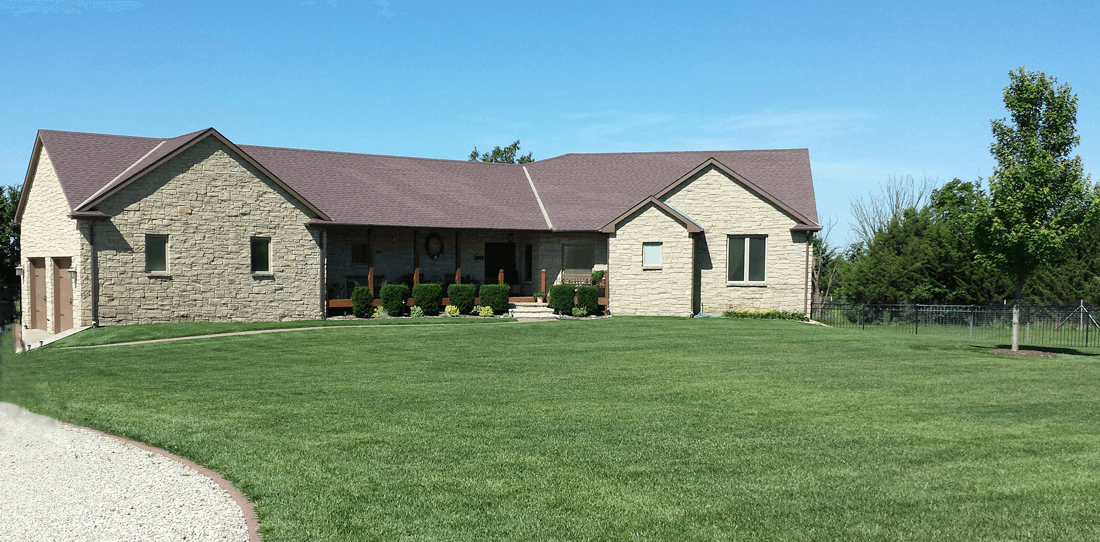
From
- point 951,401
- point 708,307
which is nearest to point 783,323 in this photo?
point 708,307

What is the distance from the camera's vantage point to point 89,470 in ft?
26.1

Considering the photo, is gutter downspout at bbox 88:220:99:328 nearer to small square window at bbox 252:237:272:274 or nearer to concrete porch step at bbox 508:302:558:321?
small square window at bbox 252:237:272:274

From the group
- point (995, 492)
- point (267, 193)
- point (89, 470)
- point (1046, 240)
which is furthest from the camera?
point (267, 193)

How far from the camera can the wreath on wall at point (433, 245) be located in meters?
31.5

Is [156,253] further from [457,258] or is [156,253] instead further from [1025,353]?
[1025,353]

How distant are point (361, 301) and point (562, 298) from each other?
7.24 m

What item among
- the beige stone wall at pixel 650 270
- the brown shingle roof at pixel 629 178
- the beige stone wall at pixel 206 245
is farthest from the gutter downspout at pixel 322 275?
the beige stone wall at pixel 650 270

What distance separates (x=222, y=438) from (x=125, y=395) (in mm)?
4124

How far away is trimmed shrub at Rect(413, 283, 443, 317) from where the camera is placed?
28922 mm

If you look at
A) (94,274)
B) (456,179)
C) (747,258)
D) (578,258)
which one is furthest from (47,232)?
(747,258)

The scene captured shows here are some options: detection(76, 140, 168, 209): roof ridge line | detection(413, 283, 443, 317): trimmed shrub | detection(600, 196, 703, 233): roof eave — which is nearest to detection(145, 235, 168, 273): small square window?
detection(76, 140, 168, 209): roof ridge line

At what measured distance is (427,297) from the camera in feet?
95.0

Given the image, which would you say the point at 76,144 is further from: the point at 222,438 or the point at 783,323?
the point at 783,323

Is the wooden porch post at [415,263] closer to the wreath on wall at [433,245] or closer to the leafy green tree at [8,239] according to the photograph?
the wreath on wall at [433,245]
